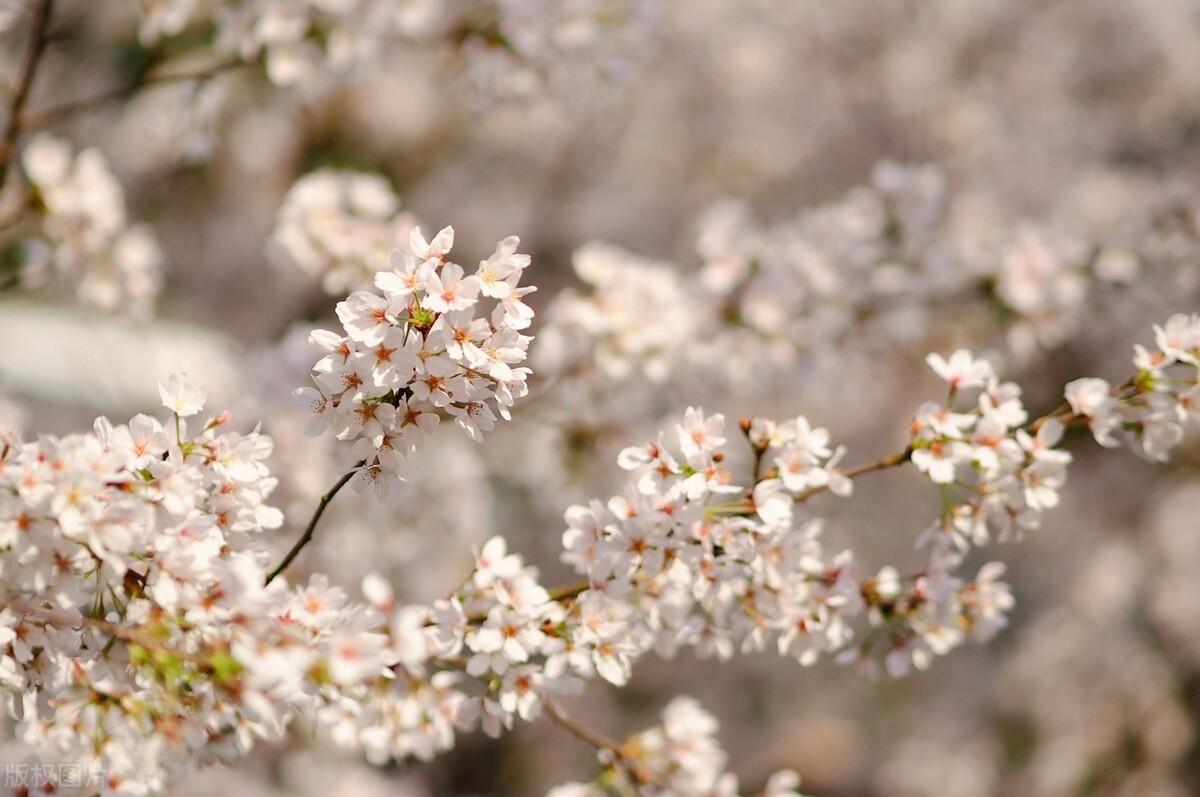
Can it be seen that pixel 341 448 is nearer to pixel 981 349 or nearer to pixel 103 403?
pixel 981 349

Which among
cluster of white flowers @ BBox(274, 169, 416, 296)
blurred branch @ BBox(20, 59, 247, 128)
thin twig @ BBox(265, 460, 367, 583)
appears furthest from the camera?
cluster of white flowers @ BBox(274, 169, 416, 296)

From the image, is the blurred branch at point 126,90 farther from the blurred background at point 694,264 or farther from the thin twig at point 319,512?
the thin twig at point 319,512

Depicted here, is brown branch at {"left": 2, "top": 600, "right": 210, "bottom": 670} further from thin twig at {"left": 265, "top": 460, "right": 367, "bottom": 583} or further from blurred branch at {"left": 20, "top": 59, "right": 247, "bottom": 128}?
blurred branch at {"left": 20, "top": 59, "right": 247, "bottom": 128}

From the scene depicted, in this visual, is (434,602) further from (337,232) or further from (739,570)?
(337,232)

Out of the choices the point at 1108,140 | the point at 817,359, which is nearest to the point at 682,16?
the point at 1108,140

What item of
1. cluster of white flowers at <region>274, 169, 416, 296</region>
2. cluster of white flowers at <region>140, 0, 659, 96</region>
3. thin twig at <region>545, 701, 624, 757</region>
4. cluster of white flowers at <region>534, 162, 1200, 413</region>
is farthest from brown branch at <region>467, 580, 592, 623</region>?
cluster of white flowers at <region>140, 0, 659, 96</region>

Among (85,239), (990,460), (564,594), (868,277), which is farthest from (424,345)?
(868,277)

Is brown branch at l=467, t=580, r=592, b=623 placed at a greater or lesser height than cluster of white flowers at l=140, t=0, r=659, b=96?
lesser
